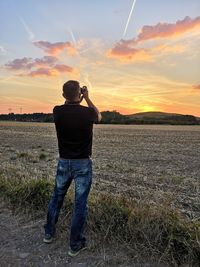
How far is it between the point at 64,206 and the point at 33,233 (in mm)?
854

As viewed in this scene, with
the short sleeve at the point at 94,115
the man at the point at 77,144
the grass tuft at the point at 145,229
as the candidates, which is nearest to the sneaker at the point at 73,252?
the man at the point at 77,144

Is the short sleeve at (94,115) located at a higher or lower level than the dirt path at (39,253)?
higher

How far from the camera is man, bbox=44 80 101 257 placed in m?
5.04

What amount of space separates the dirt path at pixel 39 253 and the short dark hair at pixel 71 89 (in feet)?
7.24

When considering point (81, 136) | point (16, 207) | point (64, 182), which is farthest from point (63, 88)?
point (16, 207)

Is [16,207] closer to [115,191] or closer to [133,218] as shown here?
[133,218]

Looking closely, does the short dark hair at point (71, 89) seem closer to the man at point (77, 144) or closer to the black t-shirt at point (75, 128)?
the man at point (77, 144)

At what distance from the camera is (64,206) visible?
6500mm

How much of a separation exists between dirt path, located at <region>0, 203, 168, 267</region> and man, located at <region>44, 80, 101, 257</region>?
187 mm

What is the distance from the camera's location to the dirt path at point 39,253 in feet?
15.9

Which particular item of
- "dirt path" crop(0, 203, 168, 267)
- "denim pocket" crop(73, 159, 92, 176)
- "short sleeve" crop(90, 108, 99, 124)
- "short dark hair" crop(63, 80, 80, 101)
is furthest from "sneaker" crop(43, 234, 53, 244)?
"short dark hair" crop(63, 80, 80, 101)

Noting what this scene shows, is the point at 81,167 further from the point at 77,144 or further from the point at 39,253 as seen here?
the point at 39,253

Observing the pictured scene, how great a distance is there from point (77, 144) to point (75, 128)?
0.77ft

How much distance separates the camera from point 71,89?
4.95 metres
